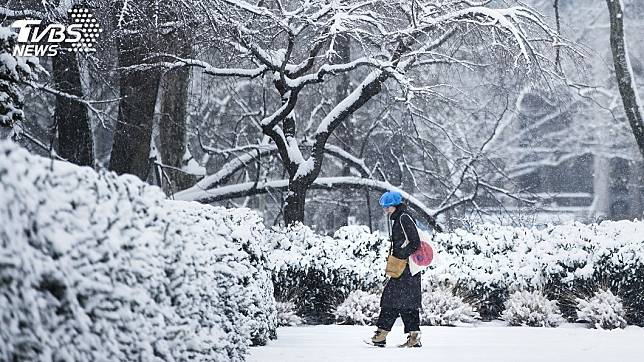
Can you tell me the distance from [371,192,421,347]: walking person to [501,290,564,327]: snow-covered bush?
3.41 m

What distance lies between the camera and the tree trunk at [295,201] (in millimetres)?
16734

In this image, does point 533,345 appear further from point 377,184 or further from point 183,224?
point 377,184

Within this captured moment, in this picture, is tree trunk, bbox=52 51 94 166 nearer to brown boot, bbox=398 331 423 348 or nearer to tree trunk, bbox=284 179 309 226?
tree trunk, bbox=284 179 309 226

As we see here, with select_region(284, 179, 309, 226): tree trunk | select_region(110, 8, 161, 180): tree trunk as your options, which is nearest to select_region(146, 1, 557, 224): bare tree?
select_region(284, 179, 309, 226): tree trunk

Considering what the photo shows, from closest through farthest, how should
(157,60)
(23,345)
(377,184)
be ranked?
(23,345) → (157,60) → (377,184)

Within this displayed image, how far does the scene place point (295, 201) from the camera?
16.8 meters

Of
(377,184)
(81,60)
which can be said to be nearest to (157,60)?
(81,60)

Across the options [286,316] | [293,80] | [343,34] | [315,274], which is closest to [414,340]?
[286,316]

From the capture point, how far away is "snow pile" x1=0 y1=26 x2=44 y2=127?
951 cm

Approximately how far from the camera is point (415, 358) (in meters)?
8.65

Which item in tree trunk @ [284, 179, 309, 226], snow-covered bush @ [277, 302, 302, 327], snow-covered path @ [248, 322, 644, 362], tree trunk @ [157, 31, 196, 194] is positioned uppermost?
tree trunk @ [157, 31, 196, 194]

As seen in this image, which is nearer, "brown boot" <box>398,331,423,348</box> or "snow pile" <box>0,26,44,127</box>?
"snow pile" <box>0,26,44,127</box>

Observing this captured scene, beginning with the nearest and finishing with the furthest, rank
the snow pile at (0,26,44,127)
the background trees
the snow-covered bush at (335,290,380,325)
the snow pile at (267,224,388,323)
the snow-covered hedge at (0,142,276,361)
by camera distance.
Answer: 1. the snow-covered hedge at (0,142,276,361)
2. the snow pile at (0,26,44,127)
3. the snow-covered bush at (335,290,380,325)
4. the snow pile at (267,224,388,323)
5. the background trees

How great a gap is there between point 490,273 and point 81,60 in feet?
23.4
